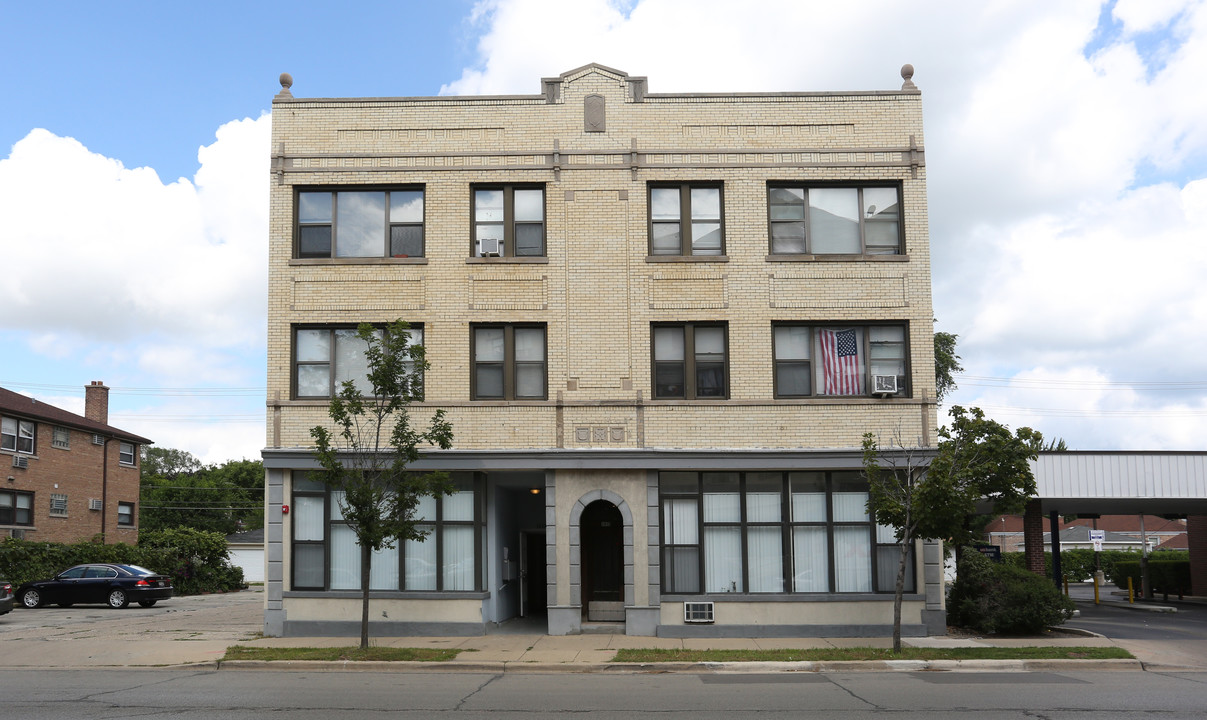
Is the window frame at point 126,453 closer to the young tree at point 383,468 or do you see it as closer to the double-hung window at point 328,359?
the double-hung window at point 328,359

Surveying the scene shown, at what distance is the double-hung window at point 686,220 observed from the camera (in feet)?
69.7

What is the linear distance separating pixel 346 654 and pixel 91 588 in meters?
18.0

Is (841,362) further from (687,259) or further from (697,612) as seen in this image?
(697,612)

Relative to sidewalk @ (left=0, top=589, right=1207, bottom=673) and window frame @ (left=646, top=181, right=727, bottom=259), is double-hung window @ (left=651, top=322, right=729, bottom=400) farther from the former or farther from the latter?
sidewalk @ (left=0, top=589, right=1207, bottom=673)

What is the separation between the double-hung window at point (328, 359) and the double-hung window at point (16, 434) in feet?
73.6

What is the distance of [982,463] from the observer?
17.9 meters

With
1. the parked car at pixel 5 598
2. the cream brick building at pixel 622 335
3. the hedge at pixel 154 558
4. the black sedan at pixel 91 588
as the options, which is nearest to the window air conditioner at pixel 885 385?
the cream brick building at pixel 622 335

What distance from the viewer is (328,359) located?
828 inches

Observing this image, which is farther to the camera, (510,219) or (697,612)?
(510,219)

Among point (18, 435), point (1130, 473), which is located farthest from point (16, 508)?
point (1130, 473)

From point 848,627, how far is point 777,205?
8.46 metres

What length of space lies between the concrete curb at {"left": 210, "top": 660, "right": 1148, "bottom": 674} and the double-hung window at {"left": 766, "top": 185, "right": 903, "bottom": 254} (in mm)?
8433

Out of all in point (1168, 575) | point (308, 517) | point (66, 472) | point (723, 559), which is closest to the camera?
point (723, 559)

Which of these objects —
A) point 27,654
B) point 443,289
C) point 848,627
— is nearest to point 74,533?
point 27,654
